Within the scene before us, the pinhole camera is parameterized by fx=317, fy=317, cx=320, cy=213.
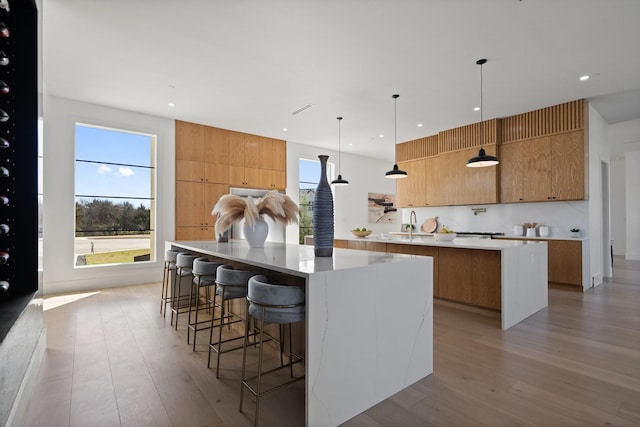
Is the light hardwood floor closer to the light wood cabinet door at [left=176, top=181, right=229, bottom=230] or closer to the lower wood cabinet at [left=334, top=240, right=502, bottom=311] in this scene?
the lower wood cabinet at [left=334, top=240, right=502, bottom=311]

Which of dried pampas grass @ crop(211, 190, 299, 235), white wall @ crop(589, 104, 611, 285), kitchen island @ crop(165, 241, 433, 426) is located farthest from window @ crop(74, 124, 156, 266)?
white wall @ crop(589, 104, 611, 285)

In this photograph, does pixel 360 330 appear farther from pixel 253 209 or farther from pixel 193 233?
pixel 193 233

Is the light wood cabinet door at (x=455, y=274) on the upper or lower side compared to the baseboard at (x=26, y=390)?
upper

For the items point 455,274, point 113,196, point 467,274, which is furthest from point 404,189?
point 113,196

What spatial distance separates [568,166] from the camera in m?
4.99

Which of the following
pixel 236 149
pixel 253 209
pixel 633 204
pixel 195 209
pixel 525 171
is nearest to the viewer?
pixel 253 209

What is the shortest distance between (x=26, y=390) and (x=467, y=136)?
6.77m

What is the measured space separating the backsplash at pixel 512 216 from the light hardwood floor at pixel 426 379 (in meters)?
2.05

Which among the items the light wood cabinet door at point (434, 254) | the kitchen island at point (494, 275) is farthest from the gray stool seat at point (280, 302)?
the light wood cabinet door at point (434, 254)

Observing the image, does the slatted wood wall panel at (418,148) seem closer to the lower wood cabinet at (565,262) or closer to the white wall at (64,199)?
the lower wood cabinet at (565,262)

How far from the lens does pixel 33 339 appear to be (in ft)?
6.87

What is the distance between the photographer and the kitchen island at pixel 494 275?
317 cm

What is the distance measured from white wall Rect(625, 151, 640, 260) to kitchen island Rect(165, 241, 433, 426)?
910 cm

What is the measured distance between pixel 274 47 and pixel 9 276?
2.96 meters
